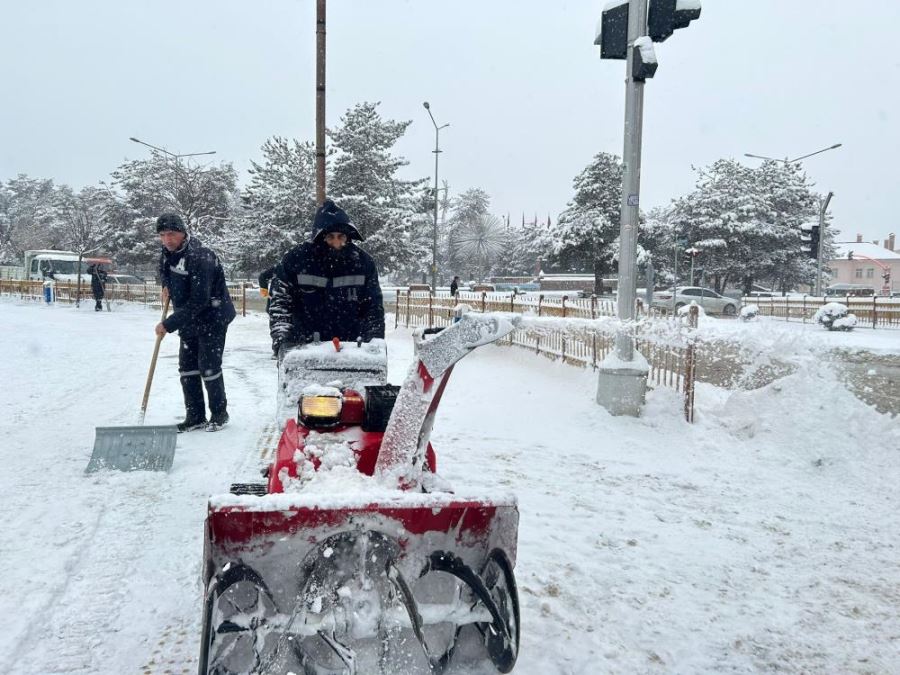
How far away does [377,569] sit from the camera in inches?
84.3

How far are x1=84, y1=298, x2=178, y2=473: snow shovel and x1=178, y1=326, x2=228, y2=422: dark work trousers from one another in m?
0.92

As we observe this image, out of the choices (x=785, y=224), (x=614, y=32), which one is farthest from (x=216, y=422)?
(x=785, y=224)

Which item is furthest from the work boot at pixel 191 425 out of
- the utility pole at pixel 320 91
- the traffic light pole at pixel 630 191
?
the utility pole at pixel 320 91

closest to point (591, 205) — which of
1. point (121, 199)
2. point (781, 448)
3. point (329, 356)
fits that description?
point (121, 199)

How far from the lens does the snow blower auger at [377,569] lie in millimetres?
2016

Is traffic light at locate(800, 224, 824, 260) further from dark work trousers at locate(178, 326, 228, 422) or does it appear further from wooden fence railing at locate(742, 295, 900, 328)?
dark work trousers at locate(178, 326, 228, 422)

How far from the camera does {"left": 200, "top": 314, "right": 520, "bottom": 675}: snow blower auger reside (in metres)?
2.02

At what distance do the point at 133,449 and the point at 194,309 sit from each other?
4.32 feet

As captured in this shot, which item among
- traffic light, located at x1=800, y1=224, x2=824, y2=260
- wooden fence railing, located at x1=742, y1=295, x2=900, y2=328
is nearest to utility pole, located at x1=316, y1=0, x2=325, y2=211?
traffic light, located at x1=800, y1=224, x2=824, y2=260

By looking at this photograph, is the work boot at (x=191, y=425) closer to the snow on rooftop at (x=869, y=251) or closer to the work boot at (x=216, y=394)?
the work boot at (x=216, y=394)

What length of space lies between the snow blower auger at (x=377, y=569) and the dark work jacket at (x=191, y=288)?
3.52m

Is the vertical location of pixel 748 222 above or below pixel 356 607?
above

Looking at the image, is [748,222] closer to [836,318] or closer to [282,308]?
[836,318]

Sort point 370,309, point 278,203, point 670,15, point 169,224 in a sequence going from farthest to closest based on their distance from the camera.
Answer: point 278,203 < point 670,15 < point 169,224 < point 370,309
